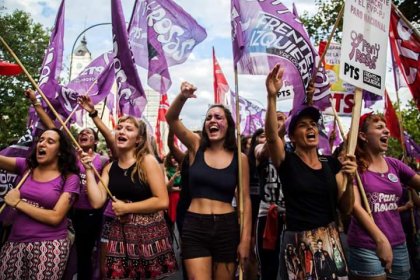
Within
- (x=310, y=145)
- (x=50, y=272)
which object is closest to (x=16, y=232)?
(x=50, y=272)

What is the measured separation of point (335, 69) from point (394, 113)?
1197 mm

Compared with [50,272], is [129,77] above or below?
above

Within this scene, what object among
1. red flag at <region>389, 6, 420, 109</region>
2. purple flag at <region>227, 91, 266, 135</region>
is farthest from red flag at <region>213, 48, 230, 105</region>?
red flag at <region>389, 6, 420, 109</region>

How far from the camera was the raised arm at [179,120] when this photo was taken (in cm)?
413

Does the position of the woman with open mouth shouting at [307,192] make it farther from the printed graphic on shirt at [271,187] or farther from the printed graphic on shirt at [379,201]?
the printed graphic on shirt at [271,187]

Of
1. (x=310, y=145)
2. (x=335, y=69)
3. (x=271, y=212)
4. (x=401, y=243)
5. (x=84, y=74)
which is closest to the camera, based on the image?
(x=310, y=145)

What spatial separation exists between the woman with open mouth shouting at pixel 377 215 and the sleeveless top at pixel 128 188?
172 cm

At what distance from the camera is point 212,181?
13.1ft

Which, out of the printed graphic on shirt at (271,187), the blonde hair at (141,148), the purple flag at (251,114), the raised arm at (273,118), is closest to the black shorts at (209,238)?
the blonde hair at (141,148)

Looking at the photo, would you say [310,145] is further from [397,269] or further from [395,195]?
[397,269]

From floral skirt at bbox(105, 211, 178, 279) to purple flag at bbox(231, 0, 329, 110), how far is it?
1.66 meters

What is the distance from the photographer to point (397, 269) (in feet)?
12.9

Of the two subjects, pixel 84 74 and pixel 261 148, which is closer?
pixel 261 148

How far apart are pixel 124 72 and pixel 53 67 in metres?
1.06
